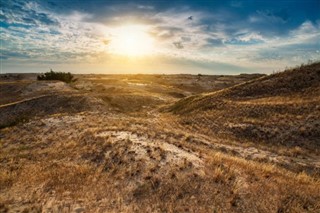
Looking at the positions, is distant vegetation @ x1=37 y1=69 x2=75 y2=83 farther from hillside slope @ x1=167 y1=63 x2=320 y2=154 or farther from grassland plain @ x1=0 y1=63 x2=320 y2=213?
grassland plain @ x1=0 y1=63 x2=320 y2=213

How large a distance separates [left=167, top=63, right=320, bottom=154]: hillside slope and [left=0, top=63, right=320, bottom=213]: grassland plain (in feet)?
0.37

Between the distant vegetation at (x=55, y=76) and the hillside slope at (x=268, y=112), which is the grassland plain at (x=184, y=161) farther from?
the distant vegetation at (x=55, y=76)

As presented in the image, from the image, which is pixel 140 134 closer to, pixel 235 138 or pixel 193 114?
pixel 235 138

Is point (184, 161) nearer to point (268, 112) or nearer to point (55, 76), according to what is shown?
point (268, 112)

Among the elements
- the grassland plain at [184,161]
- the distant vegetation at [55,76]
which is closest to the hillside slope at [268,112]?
the grassland plain at [184,161]

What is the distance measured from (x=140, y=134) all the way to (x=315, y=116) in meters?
17.5

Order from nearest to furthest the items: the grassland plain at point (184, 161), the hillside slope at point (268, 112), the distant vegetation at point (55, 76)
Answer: the grassland plain at point (184, 161) → the hillside slope at point (268, 112) → the distant vegetation at point (55, 76)

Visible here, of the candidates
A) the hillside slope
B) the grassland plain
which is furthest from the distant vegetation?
the grassland plain

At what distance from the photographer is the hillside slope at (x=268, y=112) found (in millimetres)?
25291

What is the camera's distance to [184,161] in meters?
15.2

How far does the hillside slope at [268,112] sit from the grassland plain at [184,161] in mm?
113

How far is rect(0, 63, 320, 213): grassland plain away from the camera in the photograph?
11.6 metres

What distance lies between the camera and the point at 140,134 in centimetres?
2242

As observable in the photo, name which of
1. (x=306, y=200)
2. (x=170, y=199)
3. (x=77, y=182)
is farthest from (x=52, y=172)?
(x=306, y=200)
